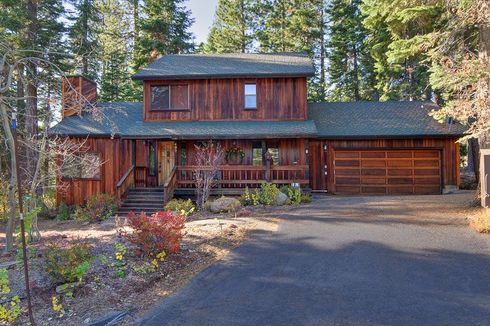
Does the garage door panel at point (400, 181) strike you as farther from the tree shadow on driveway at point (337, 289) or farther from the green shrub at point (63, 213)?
the green shrub at point (63, 213)

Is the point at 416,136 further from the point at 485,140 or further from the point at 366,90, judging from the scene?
the point at 366,90

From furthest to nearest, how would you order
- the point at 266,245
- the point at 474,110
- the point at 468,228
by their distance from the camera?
1. the point at 474,110
2. the point at 468,228
3. the point at 266,245

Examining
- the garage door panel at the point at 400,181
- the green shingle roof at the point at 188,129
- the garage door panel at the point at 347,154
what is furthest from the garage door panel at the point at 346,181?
the green shingle roof at the point at 188,129

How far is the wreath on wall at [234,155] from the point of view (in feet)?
53.9

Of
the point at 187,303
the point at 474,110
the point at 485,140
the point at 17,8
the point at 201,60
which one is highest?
the point at 17,8

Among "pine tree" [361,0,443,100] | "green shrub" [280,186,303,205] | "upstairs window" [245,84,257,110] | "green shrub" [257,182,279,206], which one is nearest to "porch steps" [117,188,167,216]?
"green shrub" [257,182,279,206]

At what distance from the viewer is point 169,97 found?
1716 centimetres

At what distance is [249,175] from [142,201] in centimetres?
466

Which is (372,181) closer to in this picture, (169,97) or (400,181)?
(400,181)

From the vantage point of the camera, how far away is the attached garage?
1630 centimetres

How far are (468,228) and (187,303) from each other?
697 cm

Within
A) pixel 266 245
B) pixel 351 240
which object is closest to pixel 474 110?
pixel 351 240

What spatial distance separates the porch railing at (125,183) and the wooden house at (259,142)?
0.09 m

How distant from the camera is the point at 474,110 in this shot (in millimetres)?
9258
